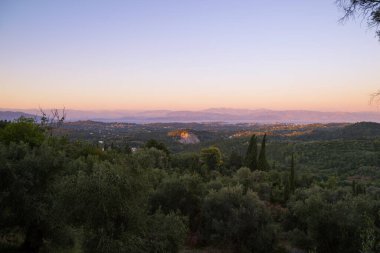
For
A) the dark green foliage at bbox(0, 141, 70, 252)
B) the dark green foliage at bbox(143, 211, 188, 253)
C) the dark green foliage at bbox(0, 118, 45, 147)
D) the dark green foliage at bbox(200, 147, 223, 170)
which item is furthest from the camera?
the dark green foliage at bbox(200, 147, 223, 170)

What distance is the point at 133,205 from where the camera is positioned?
54.7 feet

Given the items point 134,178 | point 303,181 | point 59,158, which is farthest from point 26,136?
point 303,181

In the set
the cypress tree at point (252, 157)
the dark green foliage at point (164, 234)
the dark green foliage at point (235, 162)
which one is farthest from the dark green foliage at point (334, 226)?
the dark green foliage at point (235, 162)

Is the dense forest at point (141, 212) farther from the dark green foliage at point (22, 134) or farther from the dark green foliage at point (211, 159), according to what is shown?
the dark green foliage at point (211, 159)

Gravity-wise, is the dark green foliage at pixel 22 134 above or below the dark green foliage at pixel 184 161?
above

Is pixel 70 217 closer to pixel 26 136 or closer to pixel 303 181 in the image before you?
pixel 26 136

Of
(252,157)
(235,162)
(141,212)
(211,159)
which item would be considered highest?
(141,212)

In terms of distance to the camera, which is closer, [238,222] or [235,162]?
[238,222]


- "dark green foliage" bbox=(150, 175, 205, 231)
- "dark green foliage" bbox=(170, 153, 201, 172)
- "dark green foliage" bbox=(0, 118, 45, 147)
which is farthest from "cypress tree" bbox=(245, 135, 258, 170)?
"dark green foliage" bbox=(0, 118, 45, 147)

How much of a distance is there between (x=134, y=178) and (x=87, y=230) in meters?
2.97

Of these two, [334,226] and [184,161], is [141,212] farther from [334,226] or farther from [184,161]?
[184,161]

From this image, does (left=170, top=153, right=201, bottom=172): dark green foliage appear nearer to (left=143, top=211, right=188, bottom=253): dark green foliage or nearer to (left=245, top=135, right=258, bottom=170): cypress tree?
(left=245, top=135, right=258, bottom=170): cypress tree

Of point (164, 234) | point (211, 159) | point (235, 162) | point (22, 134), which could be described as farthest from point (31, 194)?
point (235, 162)

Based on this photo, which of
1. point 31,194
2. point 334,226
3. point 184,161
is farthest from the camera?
point 184,161
